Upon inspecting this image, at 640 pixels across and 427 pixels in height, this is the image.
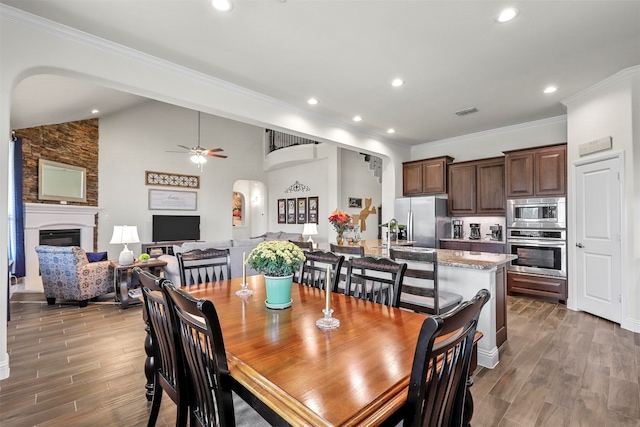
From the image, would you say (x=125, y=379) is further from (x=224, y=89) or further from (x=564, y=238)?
(x=564, y=238)

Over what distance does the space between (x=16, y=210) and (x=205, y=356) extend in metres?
6.57

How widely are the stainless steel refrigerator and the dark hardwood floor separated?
2.17m

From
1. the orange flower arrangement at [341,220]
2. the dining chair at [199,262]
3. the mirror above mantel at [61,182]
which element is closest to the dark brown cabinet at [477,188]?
the orange flower arrangement at [341,220]

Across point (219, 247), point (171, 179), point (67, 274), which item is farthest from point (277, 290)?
point (171, 179)

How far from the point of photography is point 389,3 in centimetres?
229

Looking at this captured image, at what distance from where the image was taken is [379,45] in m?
2.85

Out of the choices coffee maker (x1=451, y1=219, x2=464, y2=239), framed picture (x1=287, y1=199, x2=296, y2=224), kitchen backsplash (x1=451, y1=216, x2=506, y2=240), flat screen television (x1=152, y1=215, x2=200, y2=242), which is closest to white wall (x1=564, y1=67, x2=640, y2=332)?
kitchen backsplash (x1=451, y1=216, x2=506, y2=240)

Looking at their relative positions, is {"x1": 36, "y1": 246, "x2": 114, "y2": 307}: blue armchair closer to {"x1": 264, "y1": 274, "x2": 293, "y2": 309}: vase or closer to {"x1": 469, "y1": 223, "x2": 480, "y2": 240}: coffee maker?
{"x1": 264, "y1": 274, "x2": 293, "y2": 309}: vase

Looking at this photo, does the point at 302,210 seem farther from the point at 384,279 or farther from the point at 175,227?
the point at 384,279

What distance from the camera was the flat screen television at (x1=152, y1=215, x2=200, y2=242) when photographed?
748 centimetres

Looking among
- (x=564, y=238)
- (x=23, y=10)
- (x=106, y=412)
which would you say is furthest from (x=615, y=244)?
(x=23, y=10)

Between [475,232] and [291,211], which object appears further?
[291,211]

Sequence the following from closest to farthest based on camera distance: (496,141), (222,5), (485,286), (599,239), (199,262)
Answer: (222,5)
(485,286)
(199,262)
(599,239)
(496,141)

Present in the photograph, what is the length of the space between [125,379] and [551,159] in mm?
5864
